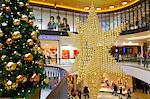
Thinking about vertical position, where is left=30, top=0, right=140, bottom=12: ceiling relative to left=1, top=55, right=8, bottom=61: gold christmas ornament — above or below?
above

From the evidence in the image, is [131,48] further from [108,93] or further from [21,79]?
[21,79]

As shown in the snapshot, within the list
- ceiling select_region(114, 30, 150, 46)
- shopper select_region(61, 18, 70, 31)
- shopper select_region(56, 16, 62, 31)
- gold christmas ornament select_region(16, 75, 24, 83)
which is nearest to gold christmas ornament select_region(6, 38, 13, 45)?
gold christmas ornament select_region(16, 75, 24, 83)

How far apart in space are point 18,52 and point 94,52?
3688mm

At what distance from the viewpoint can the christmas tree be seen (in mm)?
3289

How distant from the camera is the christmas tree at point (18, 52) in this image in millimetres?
3289

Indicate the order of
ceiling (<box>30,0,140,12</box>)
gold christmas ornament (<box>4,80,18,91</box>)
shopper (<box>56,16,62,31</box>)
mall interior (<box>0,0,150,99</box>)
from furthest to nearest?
shopper (<box>56,16,62,31</box>) < ceiling (<box>30,0,140,12</box>) < mall interior (<box>0,0,150,99</box>) < gold christmas ornament (<box>4,80,18,91</box>)

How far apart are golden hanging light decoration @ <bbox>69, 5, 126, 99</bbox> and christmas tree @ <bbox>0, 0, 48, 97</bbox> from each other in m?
3.29

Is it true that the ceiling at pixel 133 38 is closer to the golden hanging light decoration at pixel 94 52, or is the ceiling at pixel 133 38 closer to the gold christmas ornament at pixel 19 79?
the golden hanging light decoration at pixel 94 52

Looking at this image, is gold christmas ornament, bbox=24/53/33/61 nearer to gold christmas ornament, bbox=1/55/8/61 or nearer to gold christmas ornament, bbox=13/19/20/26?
gold christmas ornament, bbox=1/55/8/61

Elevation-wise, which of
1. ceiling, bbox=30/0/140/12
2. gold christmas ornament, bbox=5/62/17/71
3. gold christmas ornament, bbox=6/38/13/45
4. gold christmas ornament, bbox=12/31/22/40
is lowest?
gold christmas ornament, bbox=5/62/17/71

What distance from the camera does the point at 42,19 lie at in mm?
21641

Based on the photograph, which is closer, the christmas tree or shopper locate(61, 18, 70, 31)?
the christmas tree

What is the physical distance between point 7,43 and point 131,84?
2086 cm

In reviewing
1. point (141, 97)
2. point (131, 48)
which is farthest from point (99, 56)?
point (131, 48)
